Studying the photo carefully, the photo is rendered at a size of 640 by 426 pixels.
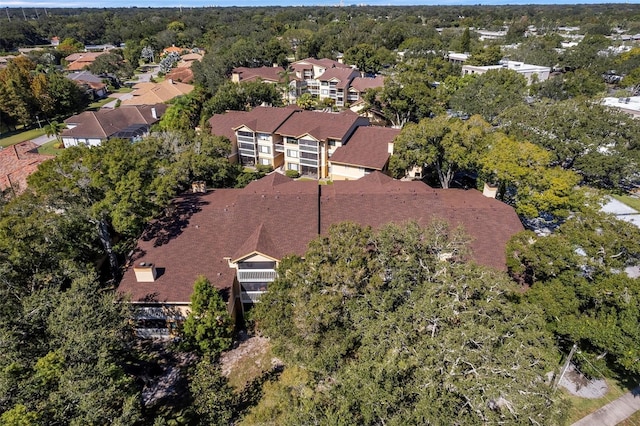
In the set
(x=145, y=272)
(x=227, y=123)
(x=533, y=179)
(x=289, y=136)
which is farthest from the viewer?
(x=227, y=123)

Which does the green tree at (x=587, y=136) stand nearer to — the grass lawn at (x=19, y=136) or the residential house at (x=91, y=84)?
the grass lawn at (x=19, y=136)

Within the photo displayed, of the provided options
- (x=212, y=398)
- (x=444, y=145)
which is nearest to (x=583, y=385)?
(x=212, y=398)

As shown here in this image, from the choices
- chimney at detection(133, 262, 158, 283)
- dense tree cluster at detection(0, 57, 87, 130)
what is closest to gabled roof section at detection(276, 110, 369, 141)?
chimney at detection(133, 262, 158, 283)

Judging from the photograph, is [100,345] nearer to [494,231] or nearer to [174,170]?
[174,170]

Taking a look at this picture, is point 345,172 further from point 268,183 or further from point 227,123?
point 227,123

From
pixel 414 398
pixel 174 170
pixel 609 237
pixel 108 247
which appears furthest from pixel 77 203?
pixel 609 237

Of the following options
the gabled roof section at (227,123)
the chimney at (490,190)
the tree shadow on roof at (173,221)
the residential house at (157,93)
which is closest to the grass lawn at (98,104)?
the residential house at (157,93)
